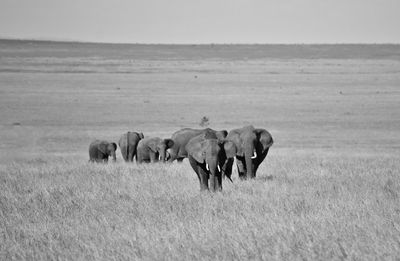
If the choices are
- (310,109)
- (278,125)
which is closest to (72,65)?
(310,109)

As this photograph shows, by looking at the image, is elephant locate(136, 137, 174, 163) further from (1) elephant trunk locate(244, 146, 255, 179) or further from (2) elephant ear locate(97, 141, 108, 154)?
(1) elephant trunk locate(244, 146, 255, 179)

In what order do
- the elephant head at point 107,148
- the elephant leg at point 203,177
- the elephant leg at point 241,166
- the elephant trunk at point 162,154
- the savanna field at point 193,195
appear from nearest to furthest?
the savanna field at point 193,195 → the elephant leg at point 203,177 → the elephant leg at point 241,166 → the elephant trunk at point 162,154 → the elephant head at point 107,148

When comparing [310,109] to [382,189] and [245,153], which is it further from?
[382,189]

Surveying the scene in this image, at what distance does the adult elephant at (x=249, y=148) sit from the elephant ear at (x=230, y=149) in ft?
7.19

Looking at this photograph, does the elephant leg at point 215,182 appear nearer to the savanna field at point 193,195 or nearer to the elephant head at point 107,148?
the savanna field at point 193,195

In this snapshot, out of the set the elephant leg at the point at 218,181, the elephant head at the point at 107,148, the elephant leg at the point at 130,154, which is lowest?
the elephant leg at the point at 130,154

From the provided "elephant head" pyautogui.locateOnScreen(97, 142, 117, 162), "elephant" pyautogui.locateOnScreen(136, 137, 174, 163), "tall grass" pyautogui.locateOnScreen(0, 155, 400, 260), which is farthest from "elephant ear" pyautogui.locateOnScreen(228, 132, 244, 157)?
"elephant head" pyautogui.locateOnScreen(97, 142, 117, 162)

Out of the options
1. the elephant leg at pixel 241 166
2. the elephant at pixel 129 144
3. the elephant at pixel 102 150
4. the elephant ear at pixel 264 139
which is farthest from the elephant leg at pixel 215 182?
the elephant at pixel 129 144

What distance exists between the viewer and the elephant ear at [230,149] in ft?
46.8

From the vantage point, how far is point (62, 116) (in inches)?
1684

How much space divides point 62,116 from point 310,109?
15203 mm

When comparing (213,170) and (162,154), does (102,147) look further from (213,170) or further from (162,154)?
(213,170)

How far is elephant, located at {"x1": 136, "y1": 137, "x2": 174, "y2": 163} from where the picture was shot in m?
23.5

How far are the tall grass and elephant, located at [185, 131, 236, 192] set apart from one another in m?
0.34
